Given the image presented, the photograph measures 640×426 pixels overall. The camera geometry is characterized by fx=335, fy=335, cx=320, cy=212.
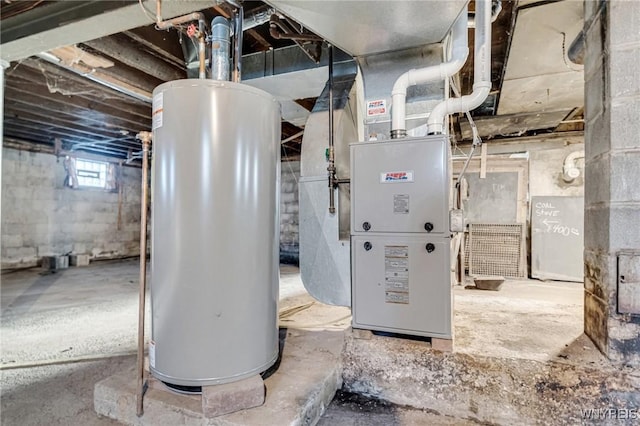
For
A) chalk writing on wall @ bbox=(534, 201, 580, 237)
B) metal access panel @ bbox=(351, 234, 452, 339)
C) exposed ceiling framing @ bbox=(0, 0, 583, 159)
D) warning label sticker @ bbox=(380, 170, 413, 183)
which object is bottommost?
metal access panel @ bbox=(351, 234, 452, 339)

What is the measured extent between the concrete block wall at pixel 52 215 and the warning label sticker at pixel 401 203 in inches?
283

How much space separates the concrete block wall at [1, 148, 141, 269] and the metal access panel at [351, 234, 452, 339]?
6.97m

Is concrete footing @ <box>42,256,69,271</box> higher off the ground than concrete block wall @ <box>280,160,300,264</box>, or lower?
lower

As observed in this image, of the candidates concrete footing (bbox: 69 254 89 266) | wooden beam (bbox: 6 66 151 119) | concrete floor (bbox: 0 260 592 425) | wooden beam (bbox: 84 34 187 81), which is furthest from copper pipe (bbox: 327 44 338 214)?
concrete footing (bbox: 69 254 89 266)

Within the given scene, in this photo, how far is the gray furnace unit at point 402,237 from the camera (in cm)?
180

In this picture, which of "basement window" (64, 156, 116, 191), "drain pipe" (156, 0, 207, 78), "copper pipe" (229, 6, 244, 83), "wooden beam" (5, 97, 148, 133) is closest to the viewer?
"drain pipe" (156, 0, 207, 78)

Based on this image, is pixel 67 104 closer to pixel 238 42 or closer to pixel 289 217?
pixel 238 42

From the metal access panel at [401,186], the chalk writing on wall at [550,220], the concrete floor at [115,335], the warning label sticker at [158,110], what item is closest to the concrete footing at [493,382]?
the concrete floor at [115,335]

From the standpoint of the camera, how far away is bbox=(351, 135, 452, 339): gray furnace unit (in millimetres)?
1799

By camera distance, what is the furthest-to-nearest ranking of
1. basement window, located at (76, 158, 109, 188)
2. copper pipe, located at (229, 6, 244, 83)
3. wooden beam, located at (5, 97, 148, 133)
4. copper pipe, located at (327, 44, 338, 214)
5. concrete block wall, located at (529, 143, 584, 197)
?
1. basement window, located at (76, 158, 109, 188)
2. concrete block wall, located at (529, 143, 584, 197)
3. wooden beam, located at (5, 97, 148, 133)
4. copper pipe, located at (327, 44, 338, 214)
5. copper pipe, located at (229, 6, 244, 83)

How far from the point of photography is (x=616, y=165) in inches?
62.6

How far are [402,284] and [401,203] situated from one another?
0.46 meters

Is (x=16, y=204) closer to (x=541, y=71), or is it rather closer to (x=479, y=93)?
(x=479, y=93)

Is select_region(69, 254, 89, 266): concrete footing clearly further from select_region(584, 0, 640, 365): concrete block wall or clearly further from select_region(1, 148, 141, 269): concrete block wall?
select_region(584, 0, 640, 365): concrete block wall
